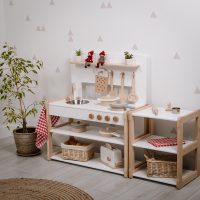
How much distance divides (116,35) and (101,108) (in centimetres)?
68

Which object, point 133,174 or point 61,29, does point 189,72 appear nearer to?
point 133,174

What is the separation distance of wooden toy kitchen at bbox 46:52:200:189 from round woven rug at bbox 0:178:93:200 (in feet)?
1.51

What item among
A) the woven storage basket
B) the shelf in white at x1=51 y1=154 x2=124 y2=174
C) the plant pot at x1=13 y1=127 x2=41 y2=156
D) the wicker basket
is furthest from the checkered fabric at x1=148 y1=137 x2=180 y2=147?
the plant pot at x1=13 y1=127 x2=41 y2=156

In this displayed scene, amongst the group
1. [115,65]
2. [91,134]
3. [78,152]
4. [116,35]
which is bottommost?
[78,152]

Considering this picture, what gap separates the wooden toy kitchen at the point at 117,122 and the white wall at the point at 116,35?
0.47 feet

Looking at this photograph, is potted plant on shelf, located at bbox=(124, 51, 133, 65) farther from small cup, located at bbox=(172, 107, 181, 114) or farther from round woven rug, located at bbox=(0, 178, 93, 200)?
round woven rug, located at bbox=(0, 178, 93, 200)

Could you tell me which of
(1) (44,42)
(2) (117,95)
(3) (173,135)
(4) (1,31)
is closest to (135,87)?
(2) (117,95)

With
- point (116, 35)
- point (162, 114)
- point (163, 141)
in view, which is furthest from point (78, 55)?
point (163, 141)

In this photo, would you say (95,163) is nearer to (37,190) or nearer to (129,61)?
(37,190)

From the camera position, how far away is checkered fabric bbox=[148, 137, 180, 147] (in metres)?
3.58

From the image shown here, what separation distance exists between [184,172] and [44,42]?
190cm

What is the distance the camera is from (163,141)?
3664 mm

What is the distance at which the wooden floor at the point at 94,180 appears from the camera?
11.0 ft

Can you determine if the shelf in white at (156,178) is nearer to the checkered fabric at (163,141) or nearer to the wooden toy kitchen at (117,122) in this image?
the wooden toy kitchen at (117,122)
